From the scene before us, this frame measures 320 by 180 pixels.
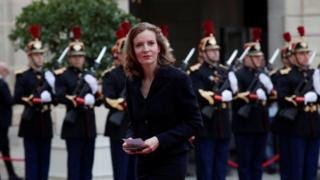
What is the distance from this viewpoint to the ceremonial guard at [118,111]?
31.6ft

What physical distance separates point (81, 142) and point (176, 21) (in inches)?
329

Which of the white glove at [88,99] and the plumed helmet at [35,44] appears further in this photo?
the plumed helmet at [35,44]

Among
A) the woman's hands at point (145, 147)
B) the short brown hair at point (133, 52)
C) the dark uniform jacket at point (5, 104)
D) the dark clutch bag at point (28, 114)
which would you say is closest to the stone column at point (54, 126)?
the dark uniform jacket at point (5, 104)

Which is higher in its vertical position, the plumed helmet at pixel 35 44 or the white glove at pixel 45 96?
the plumed helmet at pixel 35 44

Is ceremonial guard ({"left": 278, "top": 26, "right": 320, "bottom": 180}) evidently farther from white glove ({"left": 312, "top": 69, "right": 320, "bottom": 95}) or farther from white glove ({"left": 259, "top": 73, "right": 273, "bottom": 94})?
white glove ({"left": 259, "top": 73, "right": 273, "bottom": 94})

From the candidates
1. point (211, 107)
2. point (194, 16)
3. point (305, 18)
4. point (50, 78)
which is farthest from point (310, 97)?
point (194, 16)

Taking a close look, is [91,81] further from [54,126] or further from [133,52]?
[133,52]

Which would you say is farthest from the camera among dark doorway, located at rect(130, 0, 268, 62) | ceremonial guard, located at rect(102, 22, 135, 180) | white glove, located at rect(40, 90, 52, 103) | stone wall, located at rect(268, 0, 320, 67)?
dark doorway, located at rect(130, 0, 268, 62)

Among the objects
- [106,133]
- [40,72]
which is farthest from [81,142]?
[40,72]

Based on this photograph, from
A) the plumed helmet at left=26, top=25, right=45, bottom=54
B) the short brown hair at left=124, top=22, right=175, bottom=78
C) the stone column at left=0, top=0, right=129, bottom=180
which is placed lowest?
the stone column at left=0, top=0, right=129, bottom=180

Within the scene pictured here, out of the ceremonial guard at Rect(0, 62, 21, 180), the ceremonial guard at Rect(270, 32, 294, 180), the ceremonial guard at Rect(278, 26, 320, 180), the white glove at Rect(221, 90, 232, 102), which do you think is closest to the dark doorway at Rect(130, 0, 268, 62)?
the ceremonial guard at Rect(0, 62, 21, 180)

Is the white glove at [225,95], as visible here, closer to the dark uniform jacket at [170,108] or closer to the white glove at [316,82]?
the white glove at [316,82]

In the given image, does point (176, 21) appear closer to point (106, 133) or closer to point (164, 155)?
point (106, 133)

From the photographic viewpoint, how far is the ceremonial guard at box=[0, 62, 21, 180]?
11.8 meters
